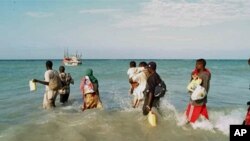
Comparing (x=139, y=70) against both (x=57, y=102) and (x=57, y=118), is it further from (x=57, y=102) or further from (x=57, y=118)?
(x=57, y=102)

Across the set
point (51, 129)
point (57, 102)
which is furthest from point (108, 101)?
point (51, 129)

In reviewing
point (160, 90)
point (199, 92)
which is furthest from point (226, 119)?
point (160, 90)

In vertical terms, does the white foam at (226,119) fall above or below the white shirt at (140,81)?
below

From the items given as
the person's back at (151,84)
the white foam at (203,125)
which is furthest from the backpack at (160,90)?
the white foam at (203,125)

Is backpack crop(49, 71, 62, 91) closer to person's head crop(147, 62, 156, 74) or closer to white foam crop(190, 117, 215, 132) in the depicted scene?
person's head crop(147, 62, 156, 74)

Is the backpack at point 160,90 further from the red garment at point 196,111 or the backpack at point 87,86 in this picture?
the backpack at point 87,86

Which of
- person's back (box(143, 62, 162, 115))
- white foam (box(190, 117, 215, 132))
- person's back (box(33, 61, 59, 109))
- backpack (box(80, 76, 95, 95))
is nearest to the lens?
person's back (box(143, 62, 162, 115))

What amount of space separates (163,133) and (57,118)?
3138 millimetres

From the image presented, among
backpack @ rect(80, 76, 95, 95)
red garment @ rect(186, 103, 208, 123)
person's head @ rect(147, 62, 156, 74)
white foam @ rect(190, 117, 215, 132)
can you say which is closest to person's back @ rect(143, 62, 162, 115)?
person's head @ rect(147, 62, 156, 74)

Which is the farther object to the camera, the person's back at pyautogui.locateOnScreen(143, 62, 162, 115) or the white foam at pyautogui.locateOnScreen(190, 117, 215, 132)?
the white foam at pyautogui.locateOnScreen(190, 117, 215, 132)

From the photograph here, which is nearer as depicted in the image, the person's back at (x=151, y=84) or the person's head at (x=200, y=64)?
the person's head at (x=200, y=64)

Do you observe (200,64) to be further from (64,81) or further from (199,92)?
(64,81)

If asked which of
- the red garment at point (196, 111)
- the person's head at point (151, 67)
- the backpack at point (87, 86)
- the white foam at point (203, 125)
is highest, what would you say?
the person's head at point (151, 67)

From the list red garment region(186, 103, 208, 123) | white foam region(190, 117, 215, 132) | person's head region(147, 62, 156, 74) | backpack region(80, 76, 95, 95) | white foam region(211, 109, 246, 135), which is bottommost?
white foam region(211, 109, 246, 135)
